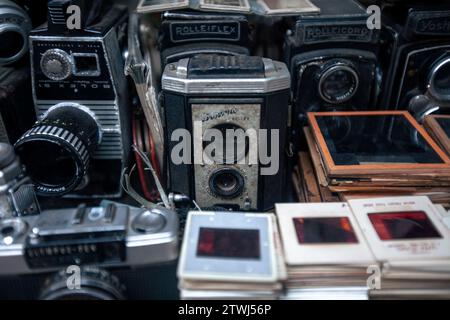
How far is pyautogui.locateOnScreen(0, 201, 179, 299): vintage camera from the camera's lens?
0.65 m

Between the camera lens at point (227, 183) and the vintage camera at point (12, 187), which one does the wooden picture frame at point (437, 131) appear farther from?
the vintage camera at point (12, 187)

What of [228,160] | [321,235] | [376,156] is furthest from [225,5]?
[321,235]

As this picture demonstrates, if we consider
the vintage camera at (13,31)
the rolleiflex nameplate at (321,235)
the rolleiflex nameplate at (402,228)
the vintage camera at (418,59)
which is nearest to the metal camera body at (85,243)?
the rolleiflex nameplate at (321,235)

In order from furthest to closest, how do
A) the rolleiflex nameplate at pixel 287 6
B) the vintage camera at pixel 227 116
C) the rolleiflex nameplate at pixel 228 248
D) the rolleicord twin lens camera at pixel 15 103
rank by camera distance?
1. the rolleiflex nameplate at pixel 287 6
2. the rolleicord twin lens camera at pixel 15 103
3. the vintage camera at pixel 227 116
4. the rolleiflex nameplate at pixel 228 248

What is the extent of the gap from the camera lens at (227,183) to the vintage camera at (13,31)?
54 cm

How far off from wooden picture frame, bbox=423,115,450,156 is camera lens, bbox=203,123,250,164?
1.39ft

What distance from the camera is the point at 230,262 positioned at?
646 mm

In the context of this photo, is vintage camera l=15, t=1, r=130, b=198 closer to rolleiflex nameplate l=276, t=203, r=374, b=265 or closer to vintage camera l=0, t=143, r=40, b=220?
vintage camera l=0, t=143, r=40, b=220

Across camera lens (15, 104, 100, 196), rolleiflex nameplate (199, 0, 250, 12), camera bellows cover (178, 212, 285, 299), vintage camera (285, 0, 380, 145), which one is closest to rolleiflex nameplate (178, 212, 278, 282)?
camera bellows cover (178, 212, 285, 299)

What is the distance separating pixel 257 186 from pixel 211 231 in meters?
0.26

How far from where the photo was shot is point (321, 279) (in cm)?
67

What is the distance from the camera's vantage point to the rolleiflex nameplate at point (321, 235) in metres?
0.65

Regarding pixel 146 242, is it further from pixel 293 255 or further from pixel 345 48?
pixel 345 48

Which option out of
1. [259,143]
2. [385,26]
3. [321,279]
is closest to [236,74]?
[259,143]
